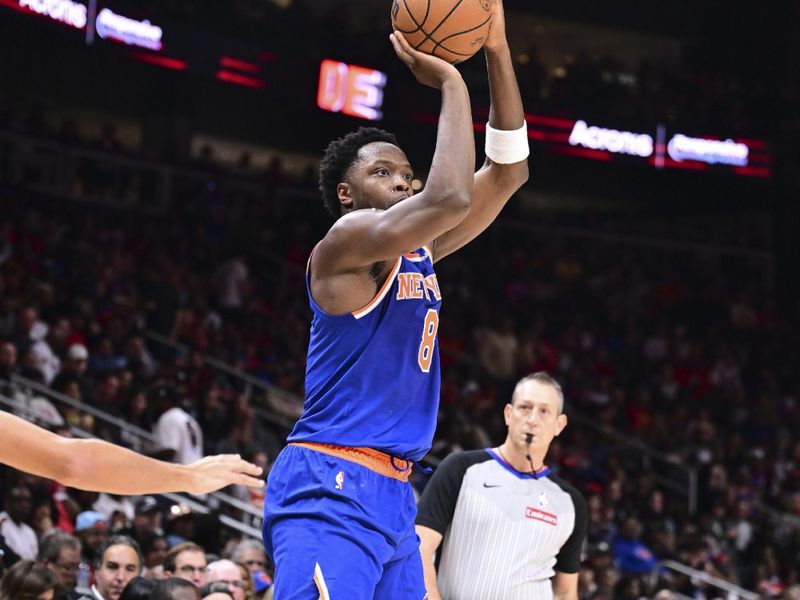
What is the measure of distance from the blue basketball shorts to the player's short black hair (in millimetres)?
914

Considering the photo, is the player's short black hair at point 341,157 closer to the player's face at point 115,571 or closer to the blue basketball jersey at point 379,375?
the blue basketball jersey at point 379,375

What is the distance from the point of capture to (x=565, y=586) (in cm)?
580

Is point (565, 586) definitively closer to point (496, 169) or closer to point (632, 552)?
point (496, 169)

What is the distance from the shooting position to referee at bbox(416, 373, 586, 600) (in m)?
5.57

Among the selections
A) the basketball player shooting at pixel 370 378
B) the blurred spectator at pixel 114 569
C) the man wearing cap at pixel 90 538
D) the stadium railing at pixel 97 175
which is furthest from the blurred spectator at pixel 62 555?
the stadium railing at pixel 97 175

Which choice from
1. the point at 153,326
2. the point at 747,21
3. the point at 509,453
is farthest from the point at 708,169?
the point at 509,453

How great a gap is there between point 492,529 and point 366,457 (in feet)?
5.66

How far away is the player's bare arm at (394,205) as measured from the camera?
3852 millimetres

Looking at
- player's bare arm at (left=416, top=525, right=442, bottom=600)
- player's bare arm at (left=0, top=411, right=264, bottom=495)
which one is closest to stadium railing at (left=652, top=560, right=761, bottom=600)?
player's bare arm at (left=416, top=525, right=442, bottom=600)

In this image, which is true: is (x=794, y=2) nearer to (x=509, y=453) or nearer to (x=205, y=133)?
(x=205, y=133)

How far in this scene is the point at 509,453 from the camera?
5.82 meters

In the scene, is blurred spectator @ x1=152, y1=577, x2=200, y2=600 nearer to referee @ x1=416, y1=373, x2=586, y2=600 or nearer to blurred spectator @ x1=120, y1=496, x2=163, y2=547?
referee @ x1=416, y1=373, x2=586, y2=600

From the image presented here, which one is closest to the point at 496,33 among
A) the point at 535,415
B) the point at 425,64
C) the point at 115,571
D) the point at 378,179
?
the point at 425,64

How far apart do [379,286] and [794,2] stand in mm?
22120
